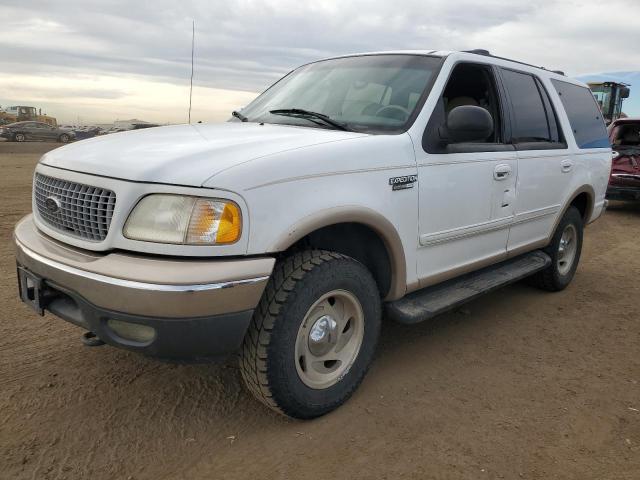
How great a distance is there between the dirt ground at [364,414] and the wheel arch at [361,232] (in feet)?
2.12

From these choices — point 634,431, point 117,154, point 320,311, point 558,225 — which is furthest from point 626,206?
point 117,154

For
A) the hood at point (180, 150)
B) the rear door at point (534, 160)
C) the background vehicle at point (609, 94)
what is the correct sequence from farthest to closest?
the background vehicle at point (609, 94), the rear door at point (534, 160), the hood at point (180, 150)

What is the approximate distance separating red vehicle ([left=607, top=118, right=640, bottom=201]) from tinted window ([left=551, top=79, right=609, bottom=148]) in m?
5.17

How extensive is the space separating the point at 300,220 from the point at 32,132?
3476cm

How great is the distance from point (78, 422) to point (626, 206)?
39.8 feet

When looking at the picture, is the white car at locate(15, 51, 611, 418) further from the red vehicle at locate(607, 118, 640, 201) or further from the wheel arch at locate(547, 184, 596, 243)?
the red vehicle at locate(607, 118, 640, 201)

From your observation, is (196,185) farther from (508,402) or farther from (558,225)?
(558,225)

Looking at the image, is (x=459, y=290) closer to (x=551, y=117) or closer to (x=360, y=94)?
(x=360, y=94)

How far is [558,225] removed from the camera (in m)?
4.98

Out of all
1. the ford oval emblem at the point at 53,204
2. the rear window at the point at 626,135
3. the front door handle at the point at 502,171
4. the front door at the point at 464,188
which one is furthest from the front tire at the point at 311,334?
the rear window at the point at 626,135

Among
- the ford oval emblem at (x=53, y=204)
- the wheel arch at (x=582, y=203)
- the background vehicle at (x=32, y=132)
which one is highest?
the ford oval emblem at (x=53, y=204)

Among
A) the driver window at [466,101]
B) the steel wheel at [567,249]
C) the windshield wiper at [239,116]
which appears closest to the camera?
the driver window at [466,101]

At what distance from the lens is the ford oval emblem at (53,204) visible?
8.77ft

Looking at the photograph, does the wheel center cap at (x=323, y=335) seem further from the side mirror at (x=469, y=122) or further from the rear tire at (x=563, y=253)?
the rear tire at (x=563, y=253)
